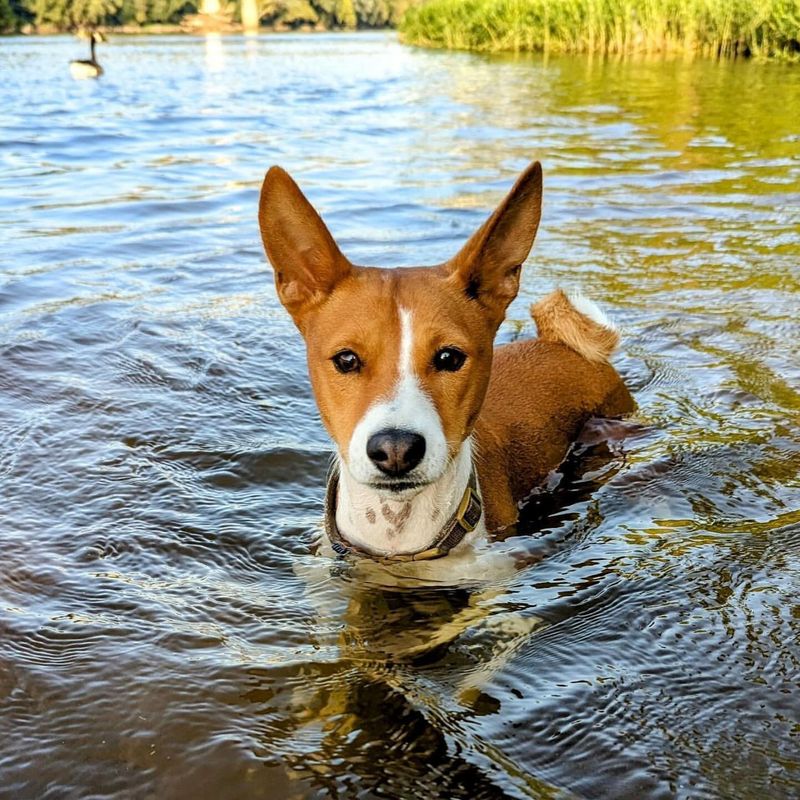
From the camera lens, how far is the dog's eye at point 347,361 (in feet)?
11.1

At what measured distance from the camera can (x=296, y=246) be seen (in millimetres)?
3709

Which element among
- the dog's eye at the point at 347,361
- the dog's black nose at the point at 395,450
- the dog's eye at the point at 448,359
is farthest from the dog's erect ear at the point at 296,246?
the dog's black nose at the point at 395,450

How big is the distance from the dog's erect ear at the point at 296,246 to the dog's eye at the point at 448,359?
1.85 feet

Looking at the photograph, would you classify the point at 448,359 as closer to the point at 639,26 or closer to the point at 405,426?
the point at 405,426

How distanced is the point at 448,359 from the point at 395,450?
20.0 inches

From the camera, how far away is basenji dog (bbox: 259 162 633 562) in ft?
10.5

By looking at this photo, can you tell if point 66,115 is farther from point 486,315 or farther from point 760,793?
point 760,793

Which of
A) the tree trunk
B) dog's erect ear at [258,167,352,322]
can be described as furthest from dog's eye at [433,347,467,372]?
the tree trunk

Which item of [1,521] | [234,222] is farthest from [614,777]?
[234,222]

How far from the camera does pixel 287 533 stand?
4.39m

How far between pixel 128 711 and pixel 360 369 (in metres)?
1.33

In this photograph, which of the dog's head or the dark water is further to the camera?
the dog's head

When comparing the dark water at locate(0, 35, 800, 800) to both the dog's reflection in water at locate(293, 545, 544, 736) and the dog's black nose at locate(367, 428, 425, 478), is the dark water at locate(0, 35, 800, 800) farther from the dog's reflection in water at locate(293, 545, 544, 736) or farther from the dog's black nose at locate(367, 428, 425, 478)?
the dog's black nose at locate(367, 428, 425, 478)

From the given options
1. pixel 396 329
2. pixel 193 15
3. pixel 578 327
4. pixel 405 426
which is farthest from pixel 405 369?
pixel 193 15
